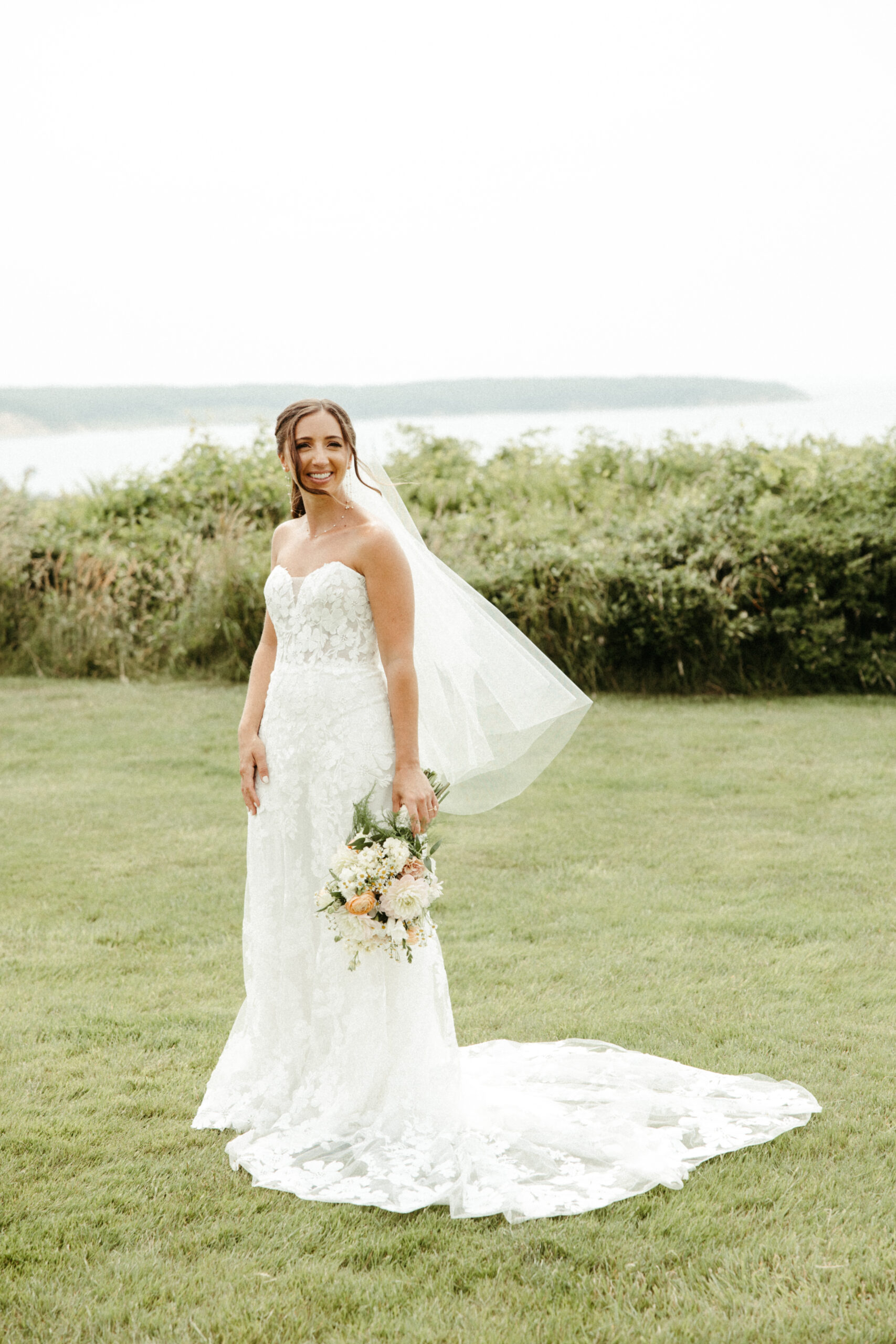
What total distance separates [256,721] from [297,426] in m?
0.94

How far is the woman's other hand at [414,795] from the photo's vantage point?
141 inches

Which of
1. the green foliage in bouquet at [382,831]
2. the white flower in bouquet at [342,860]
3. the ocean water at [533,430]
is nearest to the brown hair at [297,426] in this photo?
the green foliage in bouquet at [382,831]

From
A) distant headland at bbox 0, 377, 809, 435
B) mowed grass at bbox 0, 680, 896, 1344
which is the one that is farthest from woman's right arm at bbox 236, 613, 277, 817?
distant headland at bbox 0, 377, 809, 435

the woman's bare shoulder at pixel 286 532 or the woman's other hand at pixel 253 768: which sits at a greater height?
the woman's bare shoulder at pixel 286 532

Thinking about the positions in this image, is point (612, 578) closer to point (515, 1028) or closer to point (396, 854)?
point (515, 1028)

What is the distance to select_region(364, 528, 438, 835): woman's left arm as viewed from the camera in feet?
11.6

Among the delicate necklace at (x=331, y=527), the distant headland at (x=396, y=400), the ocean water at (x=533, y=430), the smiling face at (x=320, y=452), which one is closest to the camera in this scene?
the smiling face at (x=320, y=452)

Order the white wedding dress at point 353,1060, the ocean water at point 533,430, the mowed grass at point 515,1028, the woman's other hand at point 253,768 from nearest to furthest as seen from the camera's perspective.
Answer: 1. the mowed grass at point 515,1028
2. the white wedding dress at point 353,1060
3. the woman's other hand at point 253,768
4. the ocean water at point 533,430

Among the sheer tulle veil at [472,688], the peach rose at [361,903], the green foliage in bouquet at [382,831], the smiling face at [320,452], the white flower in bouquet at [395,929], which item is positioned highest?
the smiling face at [320,452]

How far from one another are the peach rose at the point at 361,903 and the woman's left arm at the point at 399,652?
29 cm

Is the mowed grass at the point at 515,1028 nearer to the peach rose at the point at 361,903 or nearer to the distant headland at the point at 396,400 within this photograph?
the peach rose at the point at 361,903

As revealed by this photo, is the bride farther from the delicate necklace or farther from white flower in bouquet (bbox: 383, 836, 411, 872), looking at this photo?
white flower in bouquet (bbox: 383, 836, 411, 872)

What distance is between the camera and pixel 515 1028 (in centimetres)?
445

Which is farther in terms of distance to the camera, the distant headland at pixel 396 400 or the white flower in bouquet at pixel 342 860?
the distant headland at pixel 396 400
